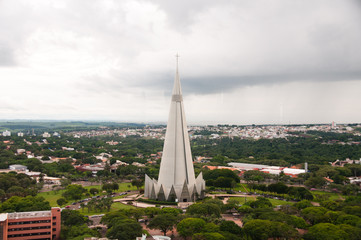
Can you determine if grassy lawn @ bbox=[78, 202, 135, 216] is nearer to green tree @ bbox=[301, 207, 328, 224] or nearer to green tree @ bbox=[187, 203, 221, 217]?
green tree @ bbox=[187, 203, 221, 217]

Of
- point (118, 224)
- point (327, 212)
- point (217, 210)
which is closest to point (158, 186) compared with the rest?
point (217, 210)

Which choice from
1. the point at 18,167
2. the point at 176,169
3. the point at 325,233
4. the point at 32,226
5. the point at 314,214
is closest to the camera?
the point at 325,233

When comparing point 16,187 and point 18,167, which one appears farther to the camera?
point 18,167

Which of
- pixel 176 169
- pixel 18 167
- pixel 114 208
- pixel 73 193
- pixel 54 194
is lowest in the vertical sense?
pixel 54 194

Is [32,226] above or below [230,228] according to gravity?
below

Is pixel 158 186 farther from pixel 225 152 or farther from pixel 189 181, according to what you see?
pixel 225 152

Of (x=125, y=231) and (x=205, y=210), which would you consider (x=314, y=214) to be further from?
(x=125, y=231)

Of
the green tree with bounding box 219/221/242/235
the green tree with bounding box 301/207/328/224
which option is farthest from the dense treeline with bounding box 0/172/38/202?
the green tree with bounding box 301/207/328/224

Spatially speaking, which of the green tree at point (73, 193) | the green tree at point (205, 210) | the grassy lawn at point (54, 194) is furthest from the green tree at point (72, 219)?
the green tree at point (73, 193)

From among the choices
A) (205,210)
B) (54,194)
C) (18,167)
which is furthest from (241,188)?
(18,167)
